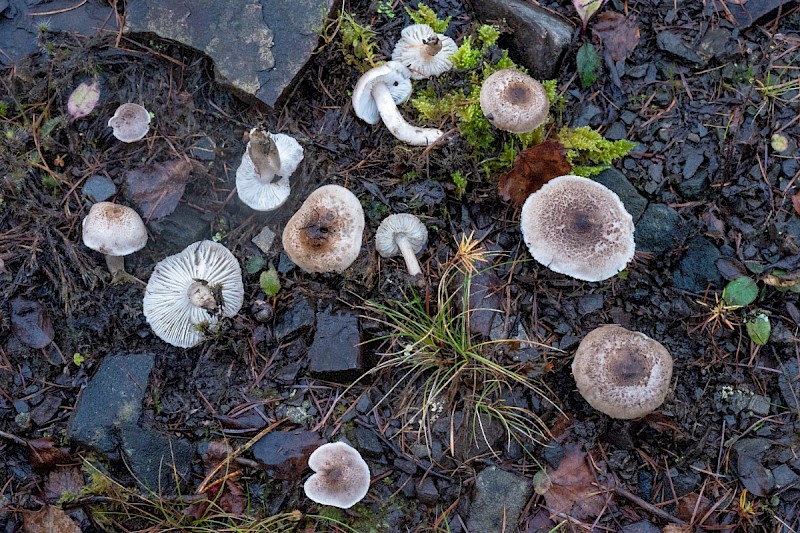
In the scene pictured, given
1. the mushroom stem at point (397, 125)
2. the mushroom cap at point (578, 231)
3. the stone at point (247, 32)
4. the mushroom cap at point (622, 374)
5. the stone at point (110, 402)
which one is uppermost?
the stone at point (247, 32)

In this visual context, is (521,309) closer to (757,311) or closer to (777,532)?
(757,311)

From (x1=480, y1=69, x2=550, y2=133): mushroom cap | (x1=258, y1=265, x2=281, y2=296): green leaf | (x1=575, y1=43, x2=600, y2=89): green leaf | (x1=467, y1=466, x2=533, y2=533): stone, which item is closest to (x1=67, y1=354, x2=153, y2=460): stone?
(x1=258, y1=265, x2=281, y2=296): green leaf

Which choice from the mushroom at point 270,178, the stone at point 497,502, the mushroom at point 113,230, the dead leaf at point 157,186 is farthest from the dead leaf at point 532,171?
the mushroom at point 113,230

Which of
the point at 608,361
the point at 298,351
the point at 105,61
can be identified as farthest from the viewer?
the point at 105,61

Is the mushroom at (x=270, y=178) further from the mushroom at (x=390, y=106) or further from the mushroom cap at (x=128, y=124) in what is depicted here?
the mushroom cap at (x=128, y=124)

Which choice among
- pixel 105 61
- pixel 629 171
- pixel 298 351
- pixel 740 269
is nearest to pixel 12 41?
pixel 105 61
